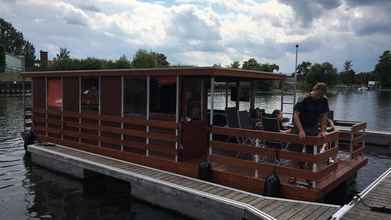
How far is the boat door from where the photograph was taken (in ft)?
25.8

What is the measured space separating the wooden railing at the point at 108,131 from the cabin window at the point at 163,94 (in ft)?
0.94

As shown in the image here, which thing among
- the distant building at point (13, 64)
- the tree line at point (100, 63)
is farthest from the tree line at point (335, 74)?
the distant building at point (13, 64)

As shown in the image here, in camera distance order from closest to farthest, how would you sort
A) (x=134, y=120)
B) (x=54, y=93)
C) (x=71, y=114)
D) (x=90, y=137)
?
(x=134, y=120) < (x=90, y=137) < (x=71, y=114) < (x=54, y=93)

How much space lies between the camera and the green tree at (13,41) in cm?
10656

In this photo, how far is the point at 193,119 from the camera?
8.21 m

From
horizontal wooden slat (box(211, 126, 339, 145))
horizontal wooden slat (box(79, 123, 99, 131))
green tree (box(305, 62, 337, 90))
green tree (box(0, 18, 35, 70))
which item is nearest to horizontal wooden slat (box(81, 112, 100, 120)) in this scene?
horizontal wooden slat (box(79, 123, 99, 131))

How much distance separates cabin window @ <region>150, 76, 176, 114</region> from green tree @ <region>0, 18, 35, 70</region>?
106 metres

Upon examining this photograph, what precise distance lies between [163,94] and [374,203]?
14.8 ft

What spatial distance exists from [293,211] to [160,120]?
3501 millimetres

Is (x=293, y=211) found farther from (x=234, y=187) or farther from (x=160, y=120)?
(x=160, y=120)

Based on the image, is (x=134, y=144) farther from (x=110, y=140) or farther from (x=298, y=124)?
(x=298, y=124)

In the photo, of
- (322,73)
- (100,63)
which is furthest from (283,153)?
(322,73)

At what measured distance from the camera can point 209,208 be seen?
20.5 ft

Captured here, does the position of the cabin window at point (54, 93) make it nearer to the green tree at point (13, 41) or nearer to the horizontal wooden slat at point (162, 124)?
the horizontal wooden slat at point (162, 124)
